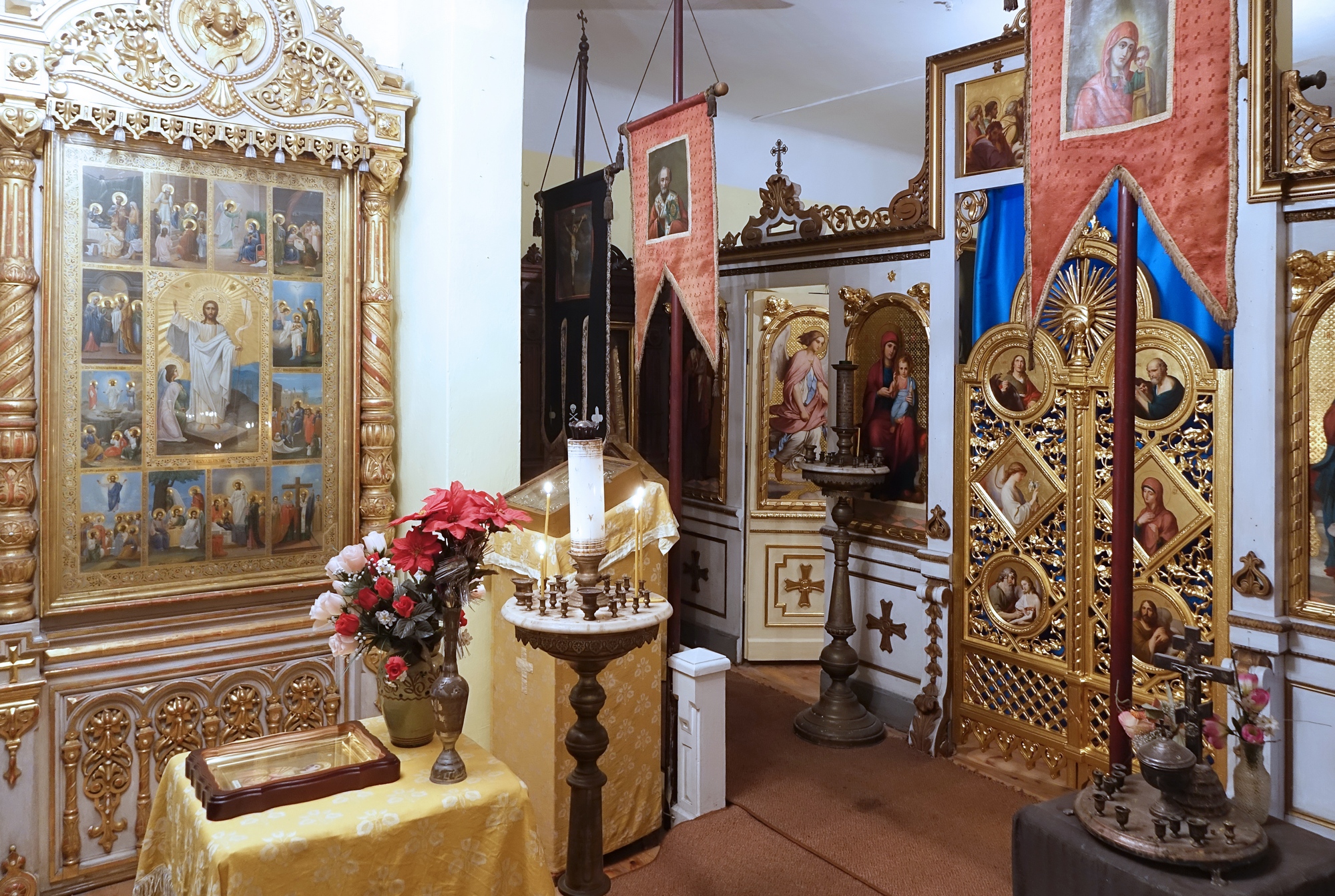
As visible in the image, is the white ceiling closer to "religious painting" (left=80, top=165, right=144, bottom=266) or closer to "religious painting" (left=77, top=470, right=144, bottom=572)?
"religious painting" (left=80, top=165, right=144, bottom=266)

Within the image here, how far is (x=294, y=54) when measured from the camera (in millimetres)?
4121

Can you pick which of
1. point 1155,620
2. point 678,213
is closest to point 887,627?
point 1155,620

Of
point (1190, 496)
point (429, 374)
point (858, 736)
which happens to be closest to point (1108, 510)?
point (1190, 496)

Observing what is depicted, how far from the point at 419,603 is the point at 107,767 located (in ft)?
6.93

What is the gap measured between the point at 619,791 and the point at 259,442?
2.09 meters

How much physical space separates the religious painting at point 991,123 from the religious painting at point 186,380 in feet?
9.95

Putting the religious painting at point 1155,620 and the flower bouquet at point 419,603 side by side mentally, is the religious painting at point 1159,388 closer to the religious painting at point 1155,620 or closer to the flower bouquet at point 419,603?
the religious painting at point 1155,620

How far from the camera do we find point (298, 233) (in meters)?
4.26

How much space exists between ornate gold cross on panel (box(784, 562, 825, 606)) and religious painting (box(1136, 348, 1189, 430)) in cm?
310

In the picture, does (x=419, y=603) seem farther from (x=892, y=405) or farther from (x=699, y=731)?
(x=892, y=405)

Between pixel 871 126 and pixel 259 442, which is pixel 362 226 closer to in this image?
pixel 259 442

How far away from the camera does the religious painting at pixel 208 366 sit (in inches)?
158

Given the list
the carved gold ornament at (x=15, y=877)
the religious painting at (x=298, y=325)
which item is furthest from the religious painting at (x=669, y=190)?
the carved gold ornament at (x=15, y=877)

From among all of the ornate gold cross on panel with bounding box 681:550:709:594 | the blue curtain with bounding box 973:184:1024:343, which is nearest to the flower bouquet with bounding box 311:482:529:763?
the blue curtain with bounding box 973:184:1024:343
